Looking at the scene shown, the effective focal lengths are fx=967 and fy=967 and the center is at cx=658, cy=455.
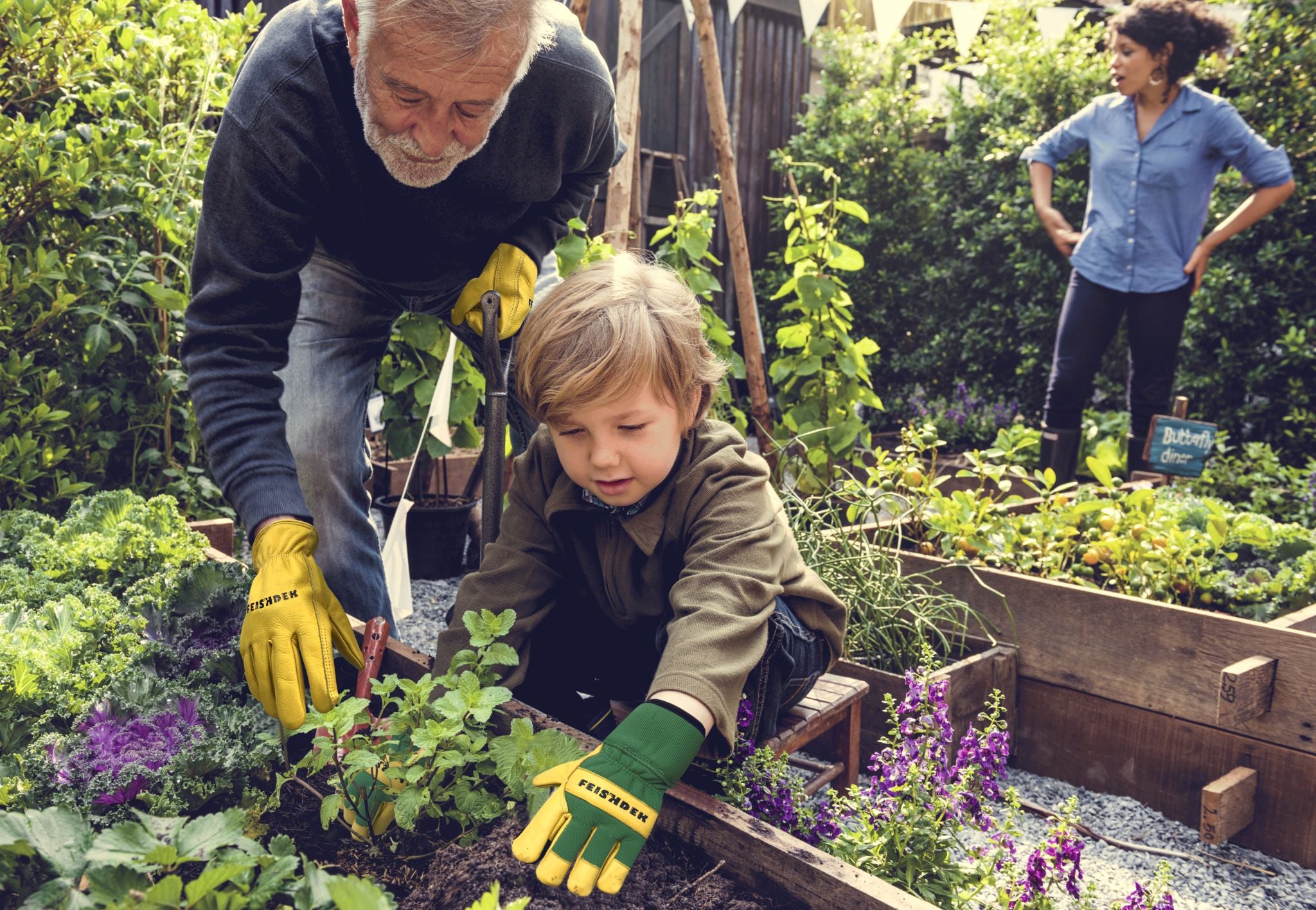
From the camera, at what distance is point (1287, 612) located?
218 cm

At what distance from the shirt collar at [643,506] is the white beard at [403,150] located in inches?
21.8

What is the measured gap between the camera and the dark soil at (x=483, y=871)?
Result: 3.34ft

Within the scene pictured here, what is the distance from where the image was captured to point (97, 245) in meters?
2.55

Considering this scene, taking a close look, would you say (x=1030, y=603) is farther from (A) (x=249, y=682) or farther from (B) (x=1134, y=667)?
(A) (x=249, y=682)

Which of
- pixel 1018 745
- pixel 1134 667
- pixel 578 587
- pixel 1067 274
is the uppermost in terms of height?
pixel 1067 274

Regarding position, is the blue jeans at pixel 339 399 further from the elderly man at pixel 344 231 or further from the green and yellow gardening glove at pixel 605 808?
the green and yellow gardening glove at pixel 605 808

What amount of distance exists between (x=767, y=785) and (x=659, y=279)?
2.53 ft

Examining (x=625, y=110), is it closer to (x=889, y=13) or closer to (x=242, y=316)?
(x=242, y=316)

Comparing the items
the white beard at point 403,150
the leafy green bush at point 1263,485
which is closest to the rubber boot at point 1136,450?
the leafy green bush at point 1263,485

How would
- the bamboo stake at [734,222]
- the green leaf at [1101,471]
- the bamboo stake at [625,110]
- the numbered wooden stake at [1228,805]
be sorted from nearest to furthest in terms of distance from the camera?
1. the numbered wooden stake at [1228,805]
2. the green leaf at [1101,471]
3. the bamboo stake at [625,110]
4. the bamboo stake at [734,222]

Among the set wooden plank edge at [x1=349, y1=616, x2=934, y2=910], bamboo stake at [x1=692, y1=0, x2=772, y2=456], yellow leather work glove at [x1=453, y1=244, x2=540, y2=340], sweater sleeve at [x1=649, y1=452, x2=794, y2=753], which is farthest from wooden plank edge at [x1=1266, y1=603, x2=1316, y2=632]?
yellow leather work glove at [x1=453, y1=244, x2=540, y2=340]

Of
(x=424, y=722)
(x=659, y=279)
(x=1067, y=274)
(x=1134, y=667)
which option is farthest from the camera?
(x=1067, y=274)

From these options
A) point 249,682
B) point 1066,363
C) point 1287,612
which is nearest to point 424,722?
point 249,682

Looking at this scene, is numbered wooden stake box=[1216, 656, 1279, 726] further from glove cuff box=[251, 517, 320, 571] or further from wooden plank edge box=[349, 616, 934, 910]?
glove cuff box=[251, 517, 320, 571]
